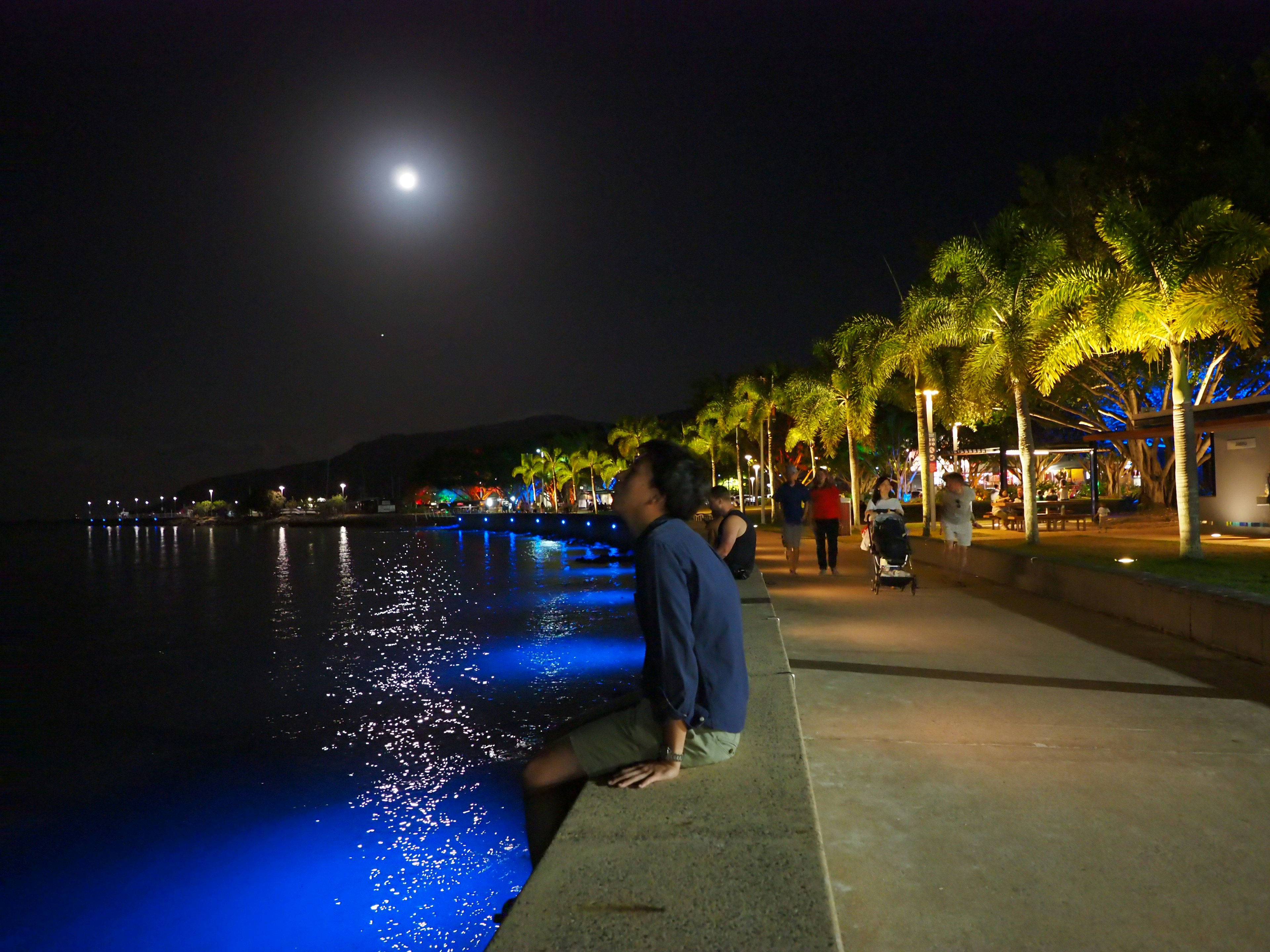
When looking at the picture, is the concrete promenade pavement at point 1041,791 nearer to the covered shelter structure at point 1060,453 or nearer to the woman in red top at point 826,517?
the woman in red top at point 826,517

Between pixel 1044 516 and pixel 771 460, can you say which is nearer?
pixel 1044 516

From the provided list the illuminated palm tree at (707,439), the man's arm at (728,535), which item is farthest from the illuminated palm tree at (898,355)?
the illuminated palm tree at (707,439)

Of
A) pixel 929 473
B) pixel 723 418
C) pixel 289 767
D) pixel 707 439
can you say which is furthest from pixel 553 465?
pixel 289 767

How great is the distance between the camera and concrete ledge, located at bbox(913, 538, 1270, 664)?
8781 mm

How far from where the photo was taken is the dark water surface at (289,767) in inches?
265

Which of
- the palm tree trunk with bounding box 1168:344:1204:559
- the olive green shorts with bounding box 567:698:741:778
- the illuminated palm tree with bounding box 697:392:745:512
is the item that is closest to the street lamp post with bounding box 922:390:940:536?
the palm tree trunk with bounding box 1168:344:1204:559

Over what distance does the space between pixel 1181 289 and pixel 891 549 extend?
235 inches

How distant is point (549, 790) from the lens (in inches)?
161

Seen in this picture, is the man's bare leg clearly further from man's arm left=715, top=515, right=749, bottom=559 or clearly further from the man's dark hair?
man's arm left=715, top=515, right=749, bottom=559

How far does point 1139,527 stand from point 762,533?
12282 millimetres

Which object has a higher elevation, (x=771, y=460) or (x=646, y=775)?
(x=771, y=460)

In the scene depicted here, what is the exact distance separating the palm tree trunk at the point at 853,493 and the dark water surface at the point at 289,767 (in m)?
12.3

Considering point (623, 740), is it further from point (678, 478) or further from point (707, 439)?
point (707, 439)

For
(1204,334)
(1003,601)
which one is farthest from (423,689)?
(1204,334)
